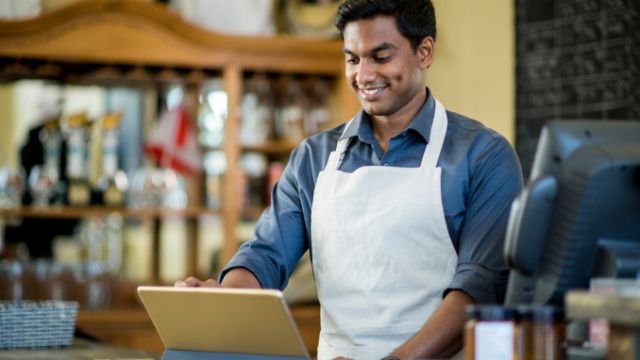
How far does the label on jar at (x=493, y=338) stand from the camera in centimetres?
185

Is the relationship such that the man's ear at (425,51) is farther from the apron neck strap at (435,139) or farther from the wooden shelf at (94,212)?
the wooden shelf at (94,212)

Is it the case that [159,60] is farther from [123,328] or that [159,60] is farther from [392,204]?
[392,204]

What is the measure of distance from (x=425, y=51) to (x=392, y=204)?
1.12 feet

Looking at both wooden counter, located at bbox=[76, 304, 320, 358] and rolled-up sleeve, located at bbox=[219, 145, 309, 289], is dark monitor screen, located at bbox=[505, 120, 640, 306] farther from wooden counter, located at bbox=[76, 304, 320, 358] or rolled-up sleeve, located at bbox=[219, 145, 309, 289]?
wooden counter, located at bbox=[76, 304, 320, 358]

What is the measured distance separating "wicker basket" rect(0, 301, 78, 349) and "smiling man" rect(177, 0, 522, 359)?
847mm

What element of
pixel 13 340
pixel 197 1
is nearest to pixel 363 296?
pixel 13 340

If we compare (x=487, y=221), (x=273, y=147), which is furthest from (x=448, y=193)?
(x=273, y=147)

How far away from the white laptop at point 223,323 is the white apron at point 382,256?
0.45 metres

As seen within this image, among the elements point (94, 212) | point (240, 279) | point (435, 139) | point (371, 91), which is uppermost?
point (371, 91)

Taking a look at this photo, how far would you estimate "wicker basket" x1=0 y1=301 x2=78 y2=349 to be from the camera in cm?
331

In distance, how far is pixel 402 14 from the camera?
2.67 meters

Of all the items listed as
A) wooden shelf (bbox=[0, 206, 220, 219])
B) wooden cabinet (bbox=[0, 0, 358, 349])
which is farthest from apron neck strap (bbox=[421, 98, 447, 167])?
wooden shelf (bbox=[0, 206, 220, 219])

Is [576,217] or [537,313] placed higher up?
[576,217]

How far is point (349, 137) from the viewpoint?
2779mm
